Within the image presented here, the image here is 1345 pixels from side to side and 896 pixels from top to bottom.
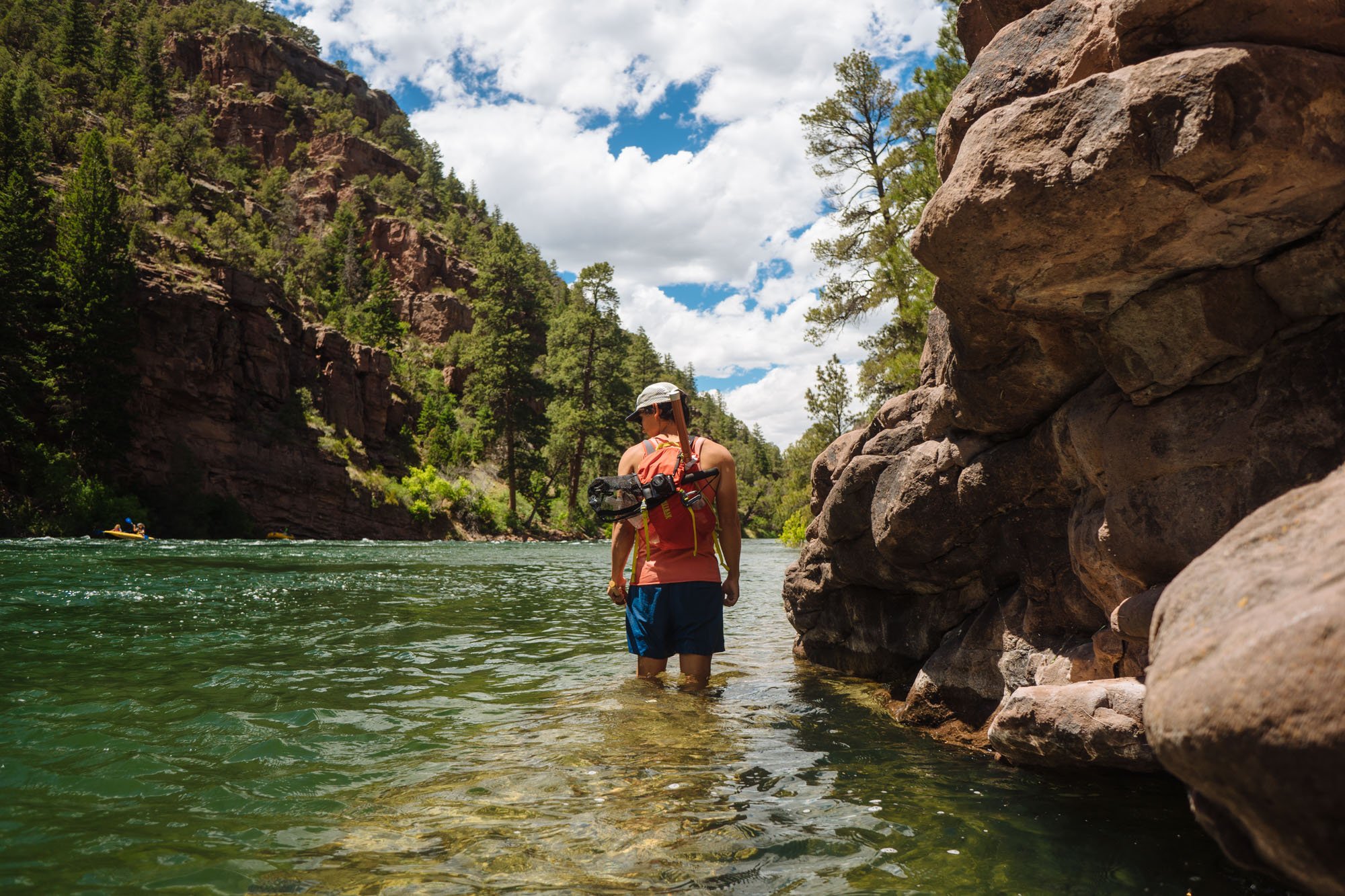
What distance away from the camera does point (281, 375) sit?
42.7 m

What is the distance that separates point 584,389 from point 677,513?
5258cm

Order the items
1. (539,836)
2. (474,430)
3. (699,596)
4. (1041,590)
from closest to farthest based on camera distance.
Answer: (539,836) < (1041,590) < (699,596) < (474,430)

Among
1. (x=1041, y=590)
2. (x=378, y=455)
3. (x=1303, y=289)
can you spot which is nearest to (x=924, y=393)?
(x=1041, y=590)

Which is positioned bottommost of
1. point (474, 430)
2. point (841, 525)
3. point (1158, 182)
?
point (841, 525)

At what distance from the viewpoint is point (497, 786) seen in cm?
394

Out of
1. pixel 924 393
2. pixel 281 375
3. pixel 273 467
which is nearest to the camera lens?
pixel 924 393

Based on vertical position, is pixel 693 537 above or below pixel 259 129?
below

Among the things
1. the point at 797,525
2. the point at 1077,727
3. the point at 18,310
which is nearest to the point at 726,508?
the point at 1077,727

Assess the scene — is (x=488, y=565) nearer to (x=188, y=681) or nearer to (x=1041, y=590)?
(x=188, y=681)

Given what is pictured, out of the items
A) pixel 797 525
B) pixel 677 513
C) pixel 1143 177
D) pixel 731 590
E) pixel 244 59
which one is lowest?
pixel 797 525

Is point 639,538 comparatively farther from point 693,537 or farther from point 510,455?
point 510,455

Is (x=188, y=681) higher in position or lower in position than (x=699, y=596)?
lower

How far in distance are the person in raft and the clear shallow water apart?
46cm

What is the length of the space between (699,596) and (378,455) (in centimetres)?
4704
